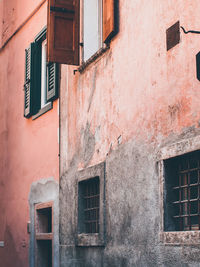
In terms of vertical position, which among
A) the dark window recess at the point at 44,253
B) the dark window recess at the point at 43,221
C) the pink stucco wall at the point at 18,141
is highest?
the pink stucco wall at the point at 18,141

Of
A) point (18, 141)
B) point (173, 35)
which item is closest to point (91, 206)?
point (173, 35)

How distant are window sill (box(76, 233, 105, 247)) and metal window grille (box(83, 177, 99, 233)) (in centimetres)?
17

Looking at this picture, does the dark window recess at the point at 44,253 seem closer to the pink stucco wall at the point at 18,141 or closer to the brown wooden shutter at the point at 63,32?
the pink stucco wall at the point at 18,141

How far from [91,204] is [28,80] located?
143 inches

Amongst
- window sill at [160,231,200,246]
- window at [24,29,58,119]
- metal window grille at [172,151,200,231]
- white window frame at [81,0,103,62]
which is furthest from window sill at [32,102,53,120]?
window sill at [160,231,200,246]

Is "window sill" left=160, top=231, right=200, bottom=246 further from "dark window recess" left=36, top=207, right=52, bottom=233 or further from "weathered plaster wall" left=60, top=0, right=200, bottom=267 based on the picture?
"dark window recess" left=36, top=207, right=52, bottom=233

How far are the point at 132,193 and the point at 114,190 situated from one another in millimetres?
571

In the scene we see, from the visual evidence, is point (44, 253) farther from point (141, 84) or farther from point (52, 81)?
point (141, 84)

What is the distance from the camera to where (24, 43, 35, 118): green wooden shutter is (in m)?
11.4

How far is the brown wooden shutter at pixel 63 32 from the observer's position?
8875 mm

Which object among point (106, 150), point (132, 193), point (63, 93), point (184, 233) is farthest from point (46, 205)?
point (184, 233)

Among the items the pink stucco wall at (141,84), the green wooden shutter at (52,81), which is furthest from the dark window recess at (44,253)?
the green wooden shutter at (52,81)

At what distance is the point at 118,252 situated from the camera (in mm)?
7484

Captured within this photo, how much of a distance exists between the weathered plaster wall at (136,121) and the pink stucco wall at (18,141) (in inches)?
59.5
